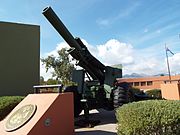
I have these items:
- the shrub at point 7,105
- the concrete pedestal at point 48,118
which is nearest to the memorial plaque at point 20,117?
the concrete pedestal at point 48,118

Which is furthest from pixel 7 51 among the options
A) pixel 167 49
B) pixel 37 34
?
pixel 167 49

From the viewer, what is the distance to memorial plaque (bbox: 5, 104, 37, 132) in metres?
7.48

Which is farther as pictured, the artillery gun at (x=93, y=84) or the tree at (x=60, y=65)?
the tree at (x=60, y=65)

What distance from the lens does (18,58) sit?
46.3 feet

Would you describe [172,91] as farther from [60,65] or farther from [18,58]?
[60,65]

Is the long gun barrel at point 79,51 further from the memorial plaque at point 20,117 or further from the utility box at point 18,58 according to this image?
the utility box at point 18,58

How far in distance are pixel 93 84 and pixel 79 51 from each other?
196 cm

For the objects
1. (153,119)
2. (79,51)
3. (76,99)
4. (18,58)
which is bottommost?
(153,119)

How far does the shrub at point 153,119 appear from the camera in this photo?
17.8 feet

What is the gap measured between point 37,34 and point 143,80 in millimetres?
57255

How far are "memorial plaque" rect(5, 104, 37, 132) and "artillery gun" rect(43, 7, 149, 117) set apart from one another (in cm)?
364

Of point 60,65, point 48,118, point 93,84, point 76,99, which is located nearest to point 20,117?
point 48,118

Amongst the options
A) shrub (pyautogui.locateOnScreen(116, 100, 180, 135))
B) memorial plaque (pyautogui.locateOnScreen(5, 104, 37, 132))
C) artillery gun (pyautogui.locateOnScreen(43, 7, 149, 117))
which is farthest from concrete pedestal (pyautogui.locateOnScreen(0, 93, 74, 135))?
artillery gun (pyautogui.locateOnScreen(43, 7, 149, 117))

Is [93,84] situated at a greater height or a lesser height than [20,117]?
greater
